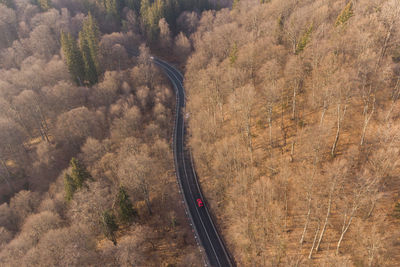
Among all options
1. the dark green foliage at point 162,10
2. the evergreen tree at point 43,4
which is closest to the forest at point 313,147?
the dark green foliage at point 162,10

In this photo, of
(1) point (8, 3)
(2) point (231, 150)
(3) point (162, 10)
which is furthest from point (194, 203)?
(1) point (8, 3)

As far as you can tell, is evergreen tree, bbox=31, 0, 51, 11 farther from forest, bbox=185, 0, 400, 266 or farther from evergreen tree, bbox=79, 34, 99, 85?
forest, bbox=185, 0, 400, 266

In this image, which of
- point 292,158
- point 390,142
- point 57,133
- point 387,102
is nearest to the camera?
point 390,142

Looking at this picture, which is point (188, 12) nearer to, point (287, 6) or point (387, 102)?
point (287, 6)

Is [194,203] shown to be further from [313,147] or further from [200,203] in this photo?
[313,147]

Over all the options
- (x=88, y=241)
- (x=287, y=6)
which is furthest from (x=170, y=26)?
(x=88, y=241)

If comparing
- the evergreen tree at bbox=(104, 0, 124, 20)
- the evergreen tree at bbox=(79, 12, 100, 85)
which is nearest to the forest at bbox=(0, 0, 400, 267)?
the evergreen tree at bbox=(79, 12, 100, 85)
